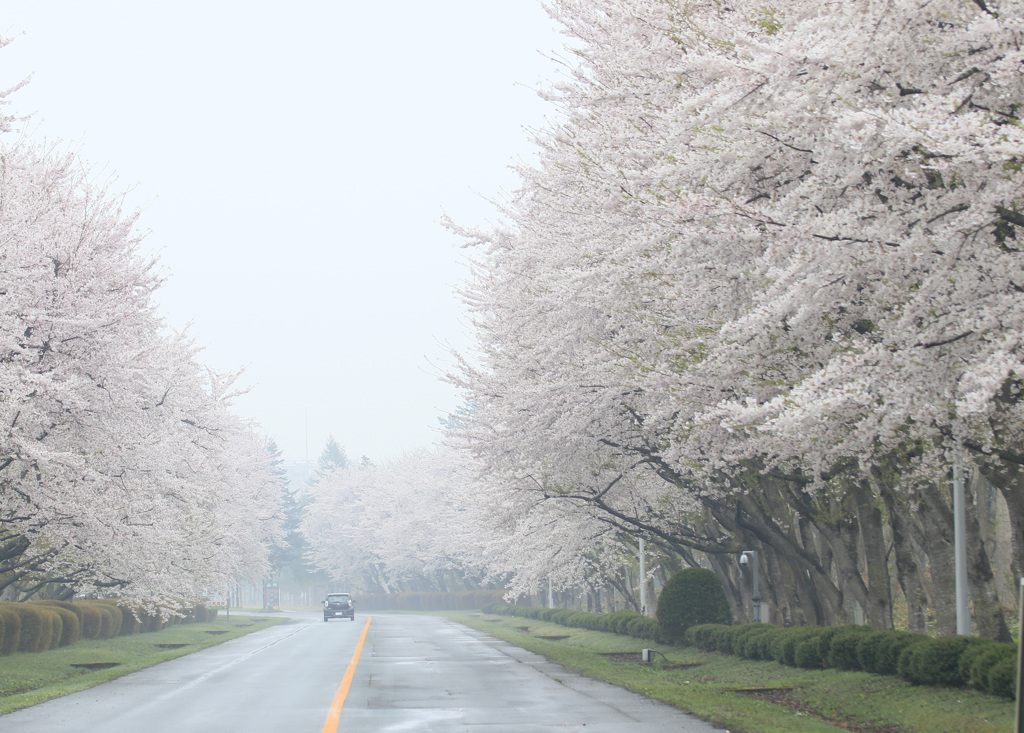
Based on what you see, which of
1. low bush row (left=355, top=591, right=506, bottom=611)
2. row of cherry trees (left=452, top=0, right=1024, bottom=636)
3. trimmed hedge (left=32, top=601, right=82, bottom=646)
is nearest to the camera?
row of cherry trees (left=452, top=0, right=1024, bottom=636)

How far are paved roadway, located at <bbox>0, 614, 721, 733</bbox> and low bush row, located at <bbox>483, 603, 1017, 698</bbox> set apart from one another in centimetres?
306

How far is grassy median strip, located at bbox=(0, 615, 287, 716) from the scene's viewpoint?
59.0ft

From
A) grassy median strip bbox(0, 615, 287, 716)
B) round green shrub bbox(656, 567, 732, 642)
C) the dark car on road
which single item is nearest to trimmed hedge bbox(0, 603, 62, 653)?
grassy median strip bbox(0, 615, 287, 716)

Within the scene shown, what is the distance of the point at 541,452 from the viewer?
67.1 feet

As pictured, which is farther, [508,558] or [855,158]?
[508,558]

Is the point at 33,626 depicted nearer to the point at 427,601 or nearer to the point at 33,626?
the point at 33,626

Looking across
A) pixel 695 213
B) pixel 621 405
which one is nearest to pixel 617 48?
pixel 695 213

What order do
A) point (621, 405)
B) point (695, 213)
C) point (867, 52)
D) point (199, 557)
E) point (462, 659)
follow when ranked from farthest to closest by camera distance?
point (199, 557)
point (462, 659)
point (621, 405)
point (695, 213)
point (867, 52)

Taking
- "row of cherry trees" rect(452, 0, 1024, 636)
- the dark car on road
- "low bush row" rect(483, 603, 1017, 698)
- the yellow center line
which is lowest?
the yellow center line

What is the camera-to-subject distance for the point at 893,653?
47.4 ft

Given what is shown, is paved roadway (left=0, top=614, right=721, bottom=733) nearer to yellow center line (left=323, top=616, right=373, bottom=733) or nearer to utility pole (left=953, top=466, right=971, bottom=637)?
yellow center line (left=323, top=616, right=373, bottom=733)

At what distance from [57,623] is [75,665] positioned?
5149 millimetres

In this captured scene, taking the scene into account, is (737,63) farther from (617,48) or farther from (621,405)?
(621,405)

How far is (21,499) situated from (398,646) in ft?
45.0
